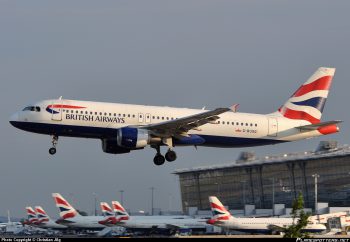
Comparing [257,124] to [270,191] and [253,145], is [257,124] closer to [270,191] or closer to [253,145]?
[253,145]

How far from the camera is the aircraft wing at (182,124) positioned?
2564 inches

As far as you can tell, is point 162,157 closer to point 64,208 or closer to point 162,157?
point 162,157

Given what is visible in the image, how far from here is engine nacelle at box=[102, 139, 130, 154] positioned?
68812 millimetres

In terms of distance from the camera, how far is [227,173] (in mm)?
175250

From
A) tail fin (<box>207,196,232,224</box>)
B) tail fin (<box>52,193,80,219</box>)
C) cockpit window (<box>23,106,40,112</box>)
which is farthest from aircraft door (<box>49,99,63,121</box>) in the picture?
tail fin (<box>52,193,80,219</box>)

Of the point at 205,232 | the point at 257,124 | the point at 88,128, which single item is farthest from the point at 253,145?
the point at 205,232

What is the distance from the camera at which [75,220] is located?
12175cm

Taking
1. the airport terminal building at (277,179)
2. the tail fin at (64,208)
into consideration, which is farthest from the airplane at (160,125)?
the airport terminal building at (277,179)

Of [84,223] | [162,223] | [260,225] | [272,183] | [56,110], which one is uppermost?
[272,183]

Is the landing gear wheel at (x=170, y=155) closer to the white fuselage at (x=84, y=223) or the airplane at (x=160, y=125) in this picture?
the airplane at (x=160, y=125)

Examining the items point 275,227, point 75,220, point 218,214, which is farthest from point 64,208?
point 275,227

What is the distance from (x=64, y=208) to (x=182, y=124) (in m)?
63.4

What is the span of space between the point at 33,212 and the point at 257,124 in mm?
73469

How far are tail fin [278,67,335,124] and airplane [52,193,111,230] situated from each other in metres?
49.9
